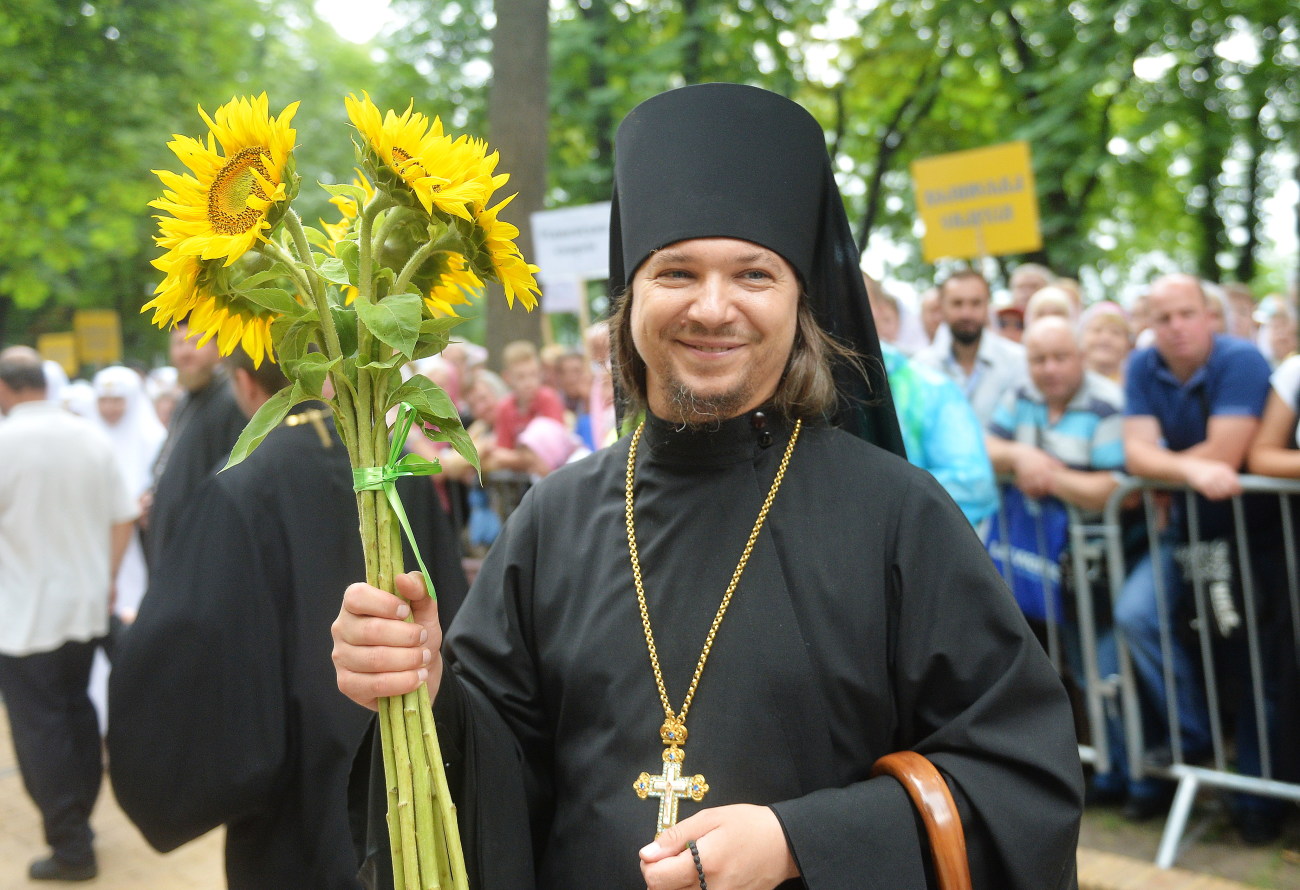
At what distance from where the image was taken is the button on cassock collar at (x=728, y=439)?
2229 mm

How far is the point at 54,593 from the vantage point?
5652 mm

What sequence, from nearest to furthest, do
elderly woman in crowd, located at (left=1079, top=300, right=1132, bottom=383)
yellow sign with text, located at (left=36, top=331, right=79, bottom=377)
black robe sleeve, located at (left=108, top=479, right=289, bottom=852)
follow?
black robe sleeve, located at (left=108, top=479, right=289, bottom=852) < elderly woman in crowd, located at (left=1079, top=300, right=1132, bottom=383) < yellow sign with text, located at (left=36, top=331, right=79, bottom=377)

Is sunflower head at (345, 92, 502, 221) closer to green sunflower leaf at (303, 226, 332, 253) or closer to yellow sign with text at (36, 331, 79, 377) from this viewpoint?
green sunflower leaf at (303, 226, 332, 253)

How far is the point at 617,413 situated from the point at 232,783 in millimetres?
1378

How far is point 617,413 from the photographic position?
2557 mm

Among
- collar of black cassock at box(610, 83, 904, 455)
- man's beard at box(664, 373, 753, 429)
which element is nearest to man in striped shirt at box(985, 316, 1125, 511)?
collar of black cassock at box(610, 83, 904, 455)

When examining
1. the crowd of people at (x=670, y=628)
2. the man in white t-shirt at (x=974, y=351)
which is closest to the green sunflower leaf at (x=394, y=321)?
the crowd of people at (x=670, y=628)

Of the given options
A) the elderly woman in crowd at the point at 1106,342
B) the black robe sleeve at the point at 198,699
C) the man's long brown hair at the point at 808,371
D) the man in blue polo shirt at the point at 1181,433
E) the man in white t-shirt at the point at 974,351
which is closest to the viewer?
the man's long brown hair at the point at 808,371

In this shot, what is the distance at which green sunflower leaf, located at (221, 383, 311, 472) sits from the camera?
160 centimetres

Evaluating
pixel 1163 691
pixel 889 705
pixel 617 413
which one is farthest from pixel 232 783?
pixel 1163 691

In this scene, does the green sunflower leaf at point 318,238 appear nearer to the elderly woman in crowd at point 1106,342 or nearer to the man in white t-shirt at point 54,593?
the man in white t-shirt at point 54,593

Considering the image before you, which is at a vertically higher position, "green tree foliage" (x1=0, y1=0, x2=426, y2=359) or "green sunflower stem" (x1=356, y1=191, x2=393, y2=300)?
"green tree foliage" (x1=0, y1=0, x2=426, y2=359)

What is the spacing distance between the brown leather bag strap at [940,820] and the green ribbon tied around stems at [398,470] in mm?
840

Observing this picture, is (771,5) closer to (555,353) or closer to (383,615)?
(555,353)
